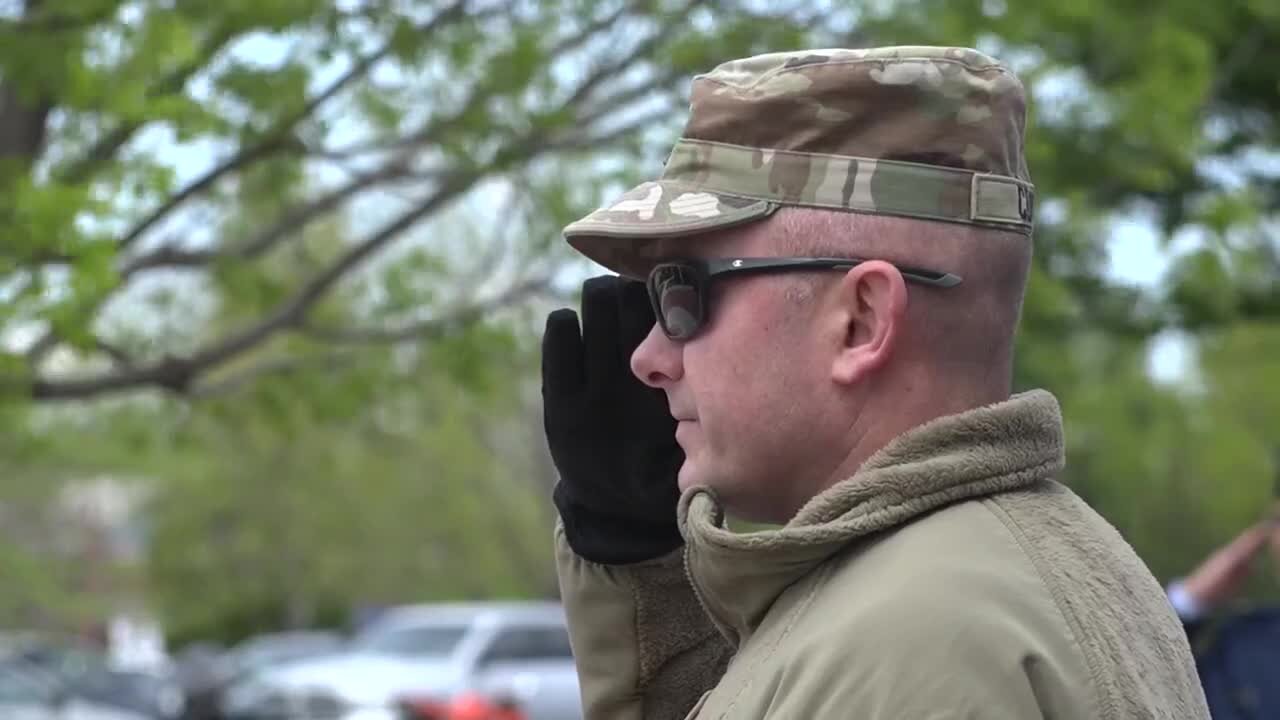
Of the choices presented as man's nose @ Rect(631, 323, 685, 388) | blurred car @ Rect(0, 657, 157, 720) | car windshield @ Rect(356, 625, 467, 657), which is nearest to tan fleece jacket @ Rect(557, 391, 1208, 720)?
man's nose @ Rect(631, 323, 685, 388)

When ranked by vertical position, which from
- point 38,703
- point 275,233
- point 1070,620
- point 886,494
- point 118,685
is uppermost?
point 275,233

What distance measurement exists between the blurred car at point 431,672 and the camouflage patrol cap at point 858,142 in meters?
12.3

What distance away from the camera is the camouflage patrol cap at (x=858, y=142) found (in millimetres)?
1661

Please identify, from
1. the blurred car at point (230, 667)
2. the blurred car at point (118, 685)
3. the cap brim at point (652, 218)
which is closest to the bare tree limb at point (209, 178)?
the cap brim at point (652, 218)

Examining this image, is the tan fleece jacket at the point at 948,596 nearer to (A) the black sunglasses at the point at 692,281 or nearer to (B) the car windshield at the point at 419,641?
(A) the black sunglasses at the point at 692,281

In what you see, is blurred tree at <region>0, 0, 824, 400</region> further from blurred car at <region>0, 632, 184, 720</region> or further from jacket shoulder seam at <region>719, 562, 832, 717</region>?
blurred car at <region>0, 632, 184, 720</region>

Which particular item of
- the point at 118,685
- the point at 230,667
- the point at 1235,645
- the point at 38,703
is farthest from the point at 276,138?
the point at 230,667

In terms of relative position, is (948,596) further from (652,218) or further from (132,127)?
(132,127)

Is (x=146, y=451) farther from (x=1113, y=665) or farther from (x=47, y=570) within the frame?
(x=47, y=570)

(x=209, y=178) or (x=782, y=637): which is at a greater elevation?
(x=209, y=178)

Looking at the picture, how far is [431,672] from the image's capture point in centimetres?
1614

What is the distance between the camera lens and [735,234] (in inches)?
67.9

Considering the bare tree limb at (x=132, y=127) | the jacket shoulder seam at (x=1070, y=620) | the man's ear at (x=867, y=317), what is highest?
the bare tree limb at (x=132, y=127)

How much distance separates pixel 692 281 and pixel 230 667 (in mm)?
27282
